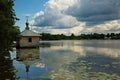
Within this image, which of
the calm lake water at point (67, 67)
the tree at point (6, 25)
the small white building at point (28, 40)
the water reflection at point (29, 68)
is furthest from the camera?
the small white building at point (28, 40)

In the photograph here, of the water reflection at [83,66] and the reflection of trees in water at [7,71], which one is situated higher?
the reflection of trees in water at [7,71]

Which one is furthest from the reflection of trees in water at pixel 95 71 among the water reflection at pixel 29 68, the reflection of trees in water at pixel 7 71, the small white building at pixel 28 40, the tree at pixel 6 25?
the small white building at pixel 28 40

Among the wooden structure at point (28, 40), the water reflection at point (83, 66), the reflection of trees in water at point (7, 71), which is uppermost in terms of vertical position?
the wooden structure at point (28, 40)

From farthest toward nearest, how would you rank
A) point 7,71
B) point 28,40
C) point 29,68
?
point 28,40 → point 29,68 → point 7,71

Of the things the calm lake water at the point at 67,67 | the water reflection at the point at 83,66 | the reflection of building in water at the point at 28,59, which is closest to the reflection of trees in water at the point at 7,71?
the calm lake water at the point at 67,67

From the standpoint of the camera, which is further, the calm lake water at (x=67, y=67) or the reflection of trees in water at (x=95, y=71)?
the calm lake water at (x=67, y=67)

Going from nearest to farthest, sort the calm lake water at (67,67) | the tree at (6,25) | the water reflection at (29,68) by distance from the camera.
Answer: the calm lake water at (67,67)
the water reflection at (29,68)
the tree at (6,25)

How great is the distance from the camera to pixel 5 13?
31.3m

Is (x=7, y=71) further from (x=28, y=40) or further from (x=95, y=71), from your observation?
(x=28, y=40)

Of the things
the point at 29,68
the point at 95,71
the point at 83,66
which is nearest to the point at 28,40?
the point at 29,68

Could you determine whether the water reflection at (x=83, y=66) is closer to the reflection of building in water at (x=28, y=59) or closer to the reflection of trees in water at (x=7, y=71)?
the reflection of building in water at (x=28, y=59)

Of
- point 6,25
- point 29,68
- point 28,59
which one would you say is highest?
point 6,25

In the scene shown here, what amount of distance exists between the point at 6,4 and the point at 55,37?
163 meters

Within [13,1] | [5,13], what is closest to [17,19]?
[13,1]
